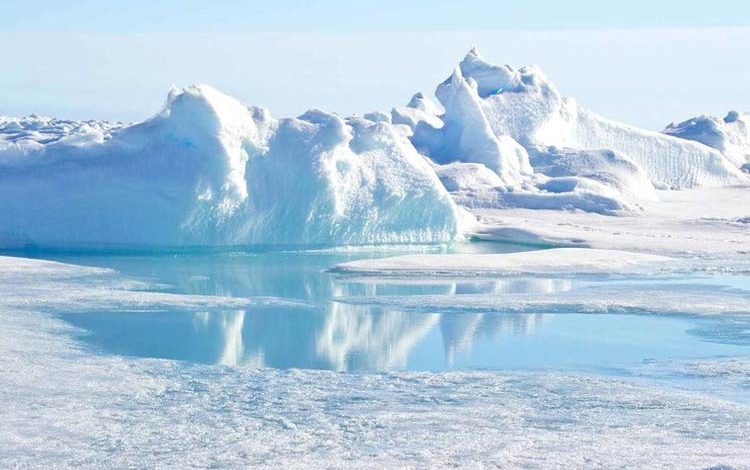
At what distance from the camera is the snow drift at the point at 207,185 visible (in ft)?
49.2

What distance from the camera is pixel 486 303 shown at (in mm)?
11320

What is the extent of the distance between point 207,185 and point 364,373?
7.39 m

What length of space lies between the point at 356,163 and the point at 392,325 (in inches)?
249

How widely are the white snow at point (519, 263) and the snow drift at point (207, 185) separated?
6.00 feet

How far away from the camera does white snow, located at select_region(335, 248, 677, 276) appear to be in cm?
1370

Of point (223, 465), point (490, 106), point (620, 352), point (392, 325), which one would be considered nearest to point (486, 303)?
point (392, 325)

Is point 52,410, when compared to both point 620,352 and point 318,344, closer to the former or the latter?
point 318,344

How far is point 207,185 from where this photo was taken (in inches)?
587

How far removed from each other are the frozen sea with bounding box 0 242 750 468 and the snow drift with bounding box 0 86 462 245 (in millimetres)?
1869

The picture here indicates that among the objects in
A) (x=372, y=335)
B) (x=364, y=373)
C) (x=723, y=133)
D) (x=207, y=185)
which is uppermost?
(x=723, y=133)

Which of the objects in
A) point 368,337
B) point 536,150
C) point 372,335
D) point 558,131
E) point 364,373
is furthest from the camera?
point 558,131

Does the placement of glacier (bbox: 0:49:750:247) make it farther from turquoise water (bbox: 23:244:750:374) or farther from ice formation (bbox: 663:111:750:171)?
ice formation (bbox: 663:111:750:171)

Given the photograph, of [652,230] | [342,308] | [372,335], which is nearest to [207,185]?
[342,308]

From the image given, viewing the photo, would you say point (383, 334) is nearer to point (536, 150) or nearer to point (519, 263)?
point (519, 263)
